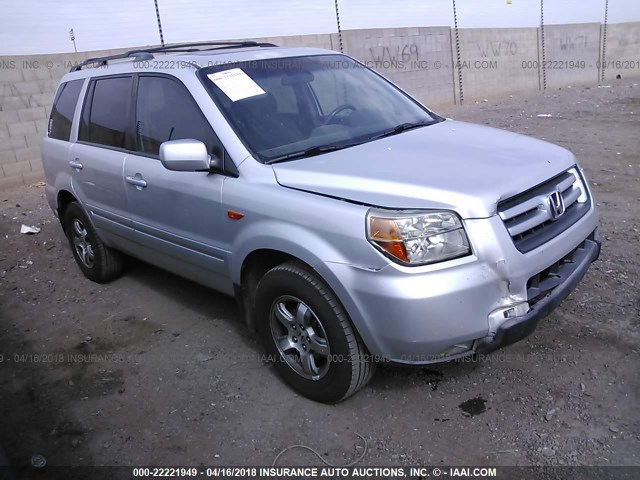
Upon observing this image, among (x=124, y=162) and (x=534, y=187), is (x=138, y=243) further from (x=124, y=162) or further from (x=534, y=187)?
(x=534, y=187)

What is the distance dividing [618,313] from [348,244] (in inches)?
82.8

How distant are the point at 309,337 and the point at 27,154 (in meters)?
8.52

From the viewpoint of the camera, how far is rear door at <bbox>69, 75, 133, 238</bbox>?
13.9 feet

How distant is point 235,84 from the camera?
3.57 m

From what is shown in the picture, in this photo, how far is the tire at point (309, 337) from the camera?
9.30 ft

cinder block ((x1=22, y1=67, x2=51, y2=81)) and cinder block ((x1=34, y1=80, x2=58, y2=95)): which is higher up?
cinder block ((x1=22, y1=67, x2=51, y2=81))

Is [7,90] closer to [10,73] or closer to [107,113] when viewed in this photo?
[10,73]

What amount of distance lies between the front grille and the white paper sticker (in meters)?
1.70

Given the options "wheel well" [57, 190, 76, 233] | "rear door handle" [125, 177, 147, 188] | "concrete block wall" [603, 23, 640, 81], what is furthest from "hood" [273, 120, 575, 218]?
"concrete block wall" [603, 23, 640, 81]

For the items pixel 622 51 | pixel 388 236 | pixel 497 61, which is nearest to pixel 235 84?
pixel 388 236

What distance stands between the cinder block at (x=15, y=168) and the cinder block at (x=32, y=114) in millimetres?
735

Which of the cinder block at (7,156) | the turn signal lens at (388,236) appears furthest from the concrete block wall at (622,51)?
the turn signal lens at (388,236)

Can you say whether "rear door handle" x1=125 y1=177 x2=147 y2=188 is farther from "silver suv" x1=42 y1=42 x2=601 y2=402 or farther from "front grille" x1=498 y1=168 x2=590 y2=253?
"front grille" x1=498 y1=168 x2=590 y2=253

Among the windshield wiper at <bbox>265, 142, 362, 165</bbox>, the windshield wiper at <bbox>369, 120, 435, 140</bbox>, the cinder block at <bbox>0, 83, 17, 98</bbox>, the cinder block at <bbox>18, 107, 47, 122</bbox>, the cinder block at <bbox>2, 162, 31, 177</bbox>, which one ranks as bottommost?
the cinder block at <bbox>2, 162, 31, 177</bbox>
